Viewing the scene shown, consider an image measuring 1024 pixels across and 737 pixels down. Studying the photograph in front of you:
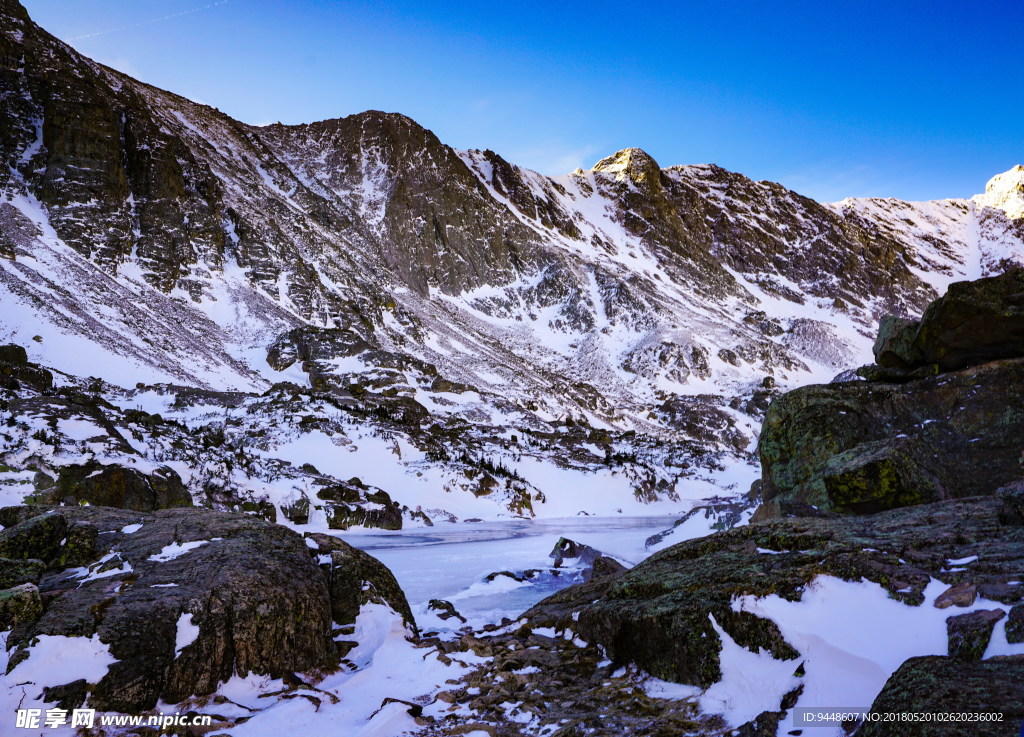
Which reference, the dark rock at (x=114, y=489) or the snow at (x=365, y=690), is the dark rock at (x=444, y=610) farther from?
the dark rock at (x=114, y=489)

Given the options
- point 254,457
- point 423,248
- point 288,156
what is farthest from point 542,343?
point 254,457

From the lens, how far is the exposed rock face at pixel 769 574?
16.9 ft

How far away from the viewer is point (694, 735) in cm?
440

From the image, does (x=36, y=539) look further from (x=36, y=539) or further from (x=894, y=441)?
(x=894, y=441)

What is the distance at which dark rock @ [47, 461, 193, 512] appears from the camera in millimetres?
20625

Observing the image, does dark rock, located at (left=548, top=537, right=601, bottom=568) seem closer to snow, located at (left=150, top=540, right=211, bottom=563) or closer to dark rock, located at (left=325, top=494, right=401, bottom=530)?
snow, located at (left=150, top=540, right=211, bottom=563)

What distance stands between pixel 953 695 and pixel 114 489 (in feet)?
82.8

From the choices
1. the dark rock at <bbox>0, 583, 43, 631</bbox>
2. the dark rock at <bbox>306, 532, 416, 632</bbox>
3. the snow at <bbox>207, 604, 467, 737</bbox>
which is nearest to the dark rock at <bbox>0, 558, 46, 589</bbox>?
the dark rock at <bbox>0, 583, 43, 631</bbox>

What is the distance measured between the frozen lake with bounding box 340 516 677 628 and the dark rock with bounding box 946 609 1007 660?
23.0ft

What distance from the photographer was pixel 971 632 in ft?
13.7

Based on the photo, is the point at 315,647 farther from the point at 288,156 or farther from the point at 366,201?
the point at 288,156

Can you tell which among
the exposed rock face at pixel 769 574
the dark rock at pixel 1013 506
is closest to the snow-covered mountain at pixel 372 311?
the exposed rock face at pixel 769 574

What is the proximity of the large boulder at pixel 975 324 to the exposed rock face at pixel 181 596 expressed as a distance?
44.1ft

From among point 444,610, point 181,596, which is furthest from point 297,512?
point 181,596
